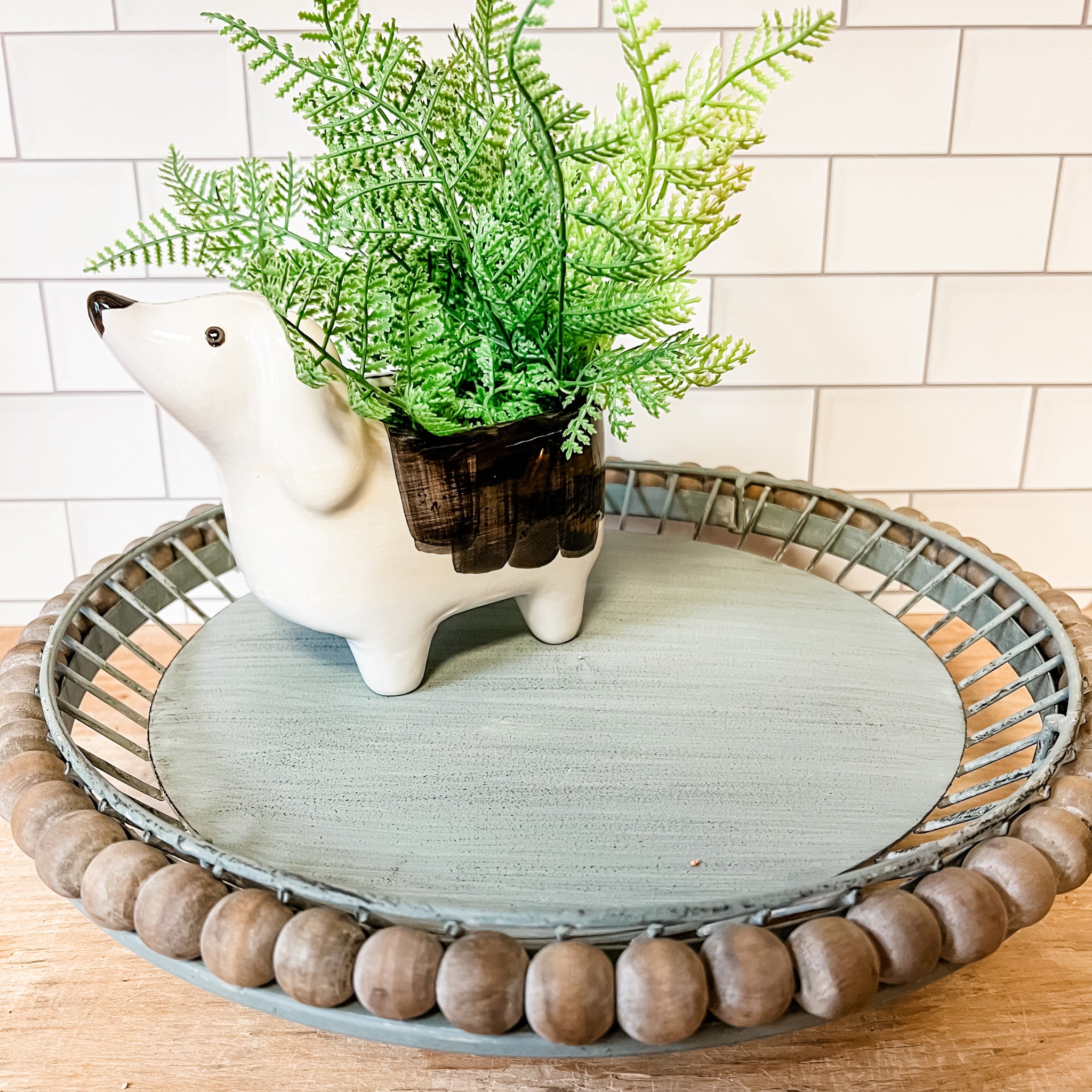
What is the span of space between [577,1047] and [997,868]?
0.18 m

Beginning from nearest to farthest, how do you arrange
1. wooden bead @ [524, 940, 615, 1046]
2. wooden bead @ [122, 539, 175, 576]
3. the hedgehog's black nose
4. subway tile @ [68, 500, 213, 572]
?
1. wooden bead @ [524, 940, 615, 1046]
2. the hedgehog's black nose
3. wooden bead @ [122, 539, 175, 576]
4. subway tile @ [68, 500, 213, 572]

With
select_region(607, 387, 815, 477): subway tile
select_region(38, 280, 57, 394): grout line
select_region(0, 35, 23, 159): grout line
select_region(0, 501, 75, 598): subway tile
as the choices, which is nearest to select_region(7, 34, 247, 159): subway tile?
select_region(0, 35, 23, 159): grout line

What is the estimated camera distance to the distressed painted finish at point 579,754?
0.43 meters

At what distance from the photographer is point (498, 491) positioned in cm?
51

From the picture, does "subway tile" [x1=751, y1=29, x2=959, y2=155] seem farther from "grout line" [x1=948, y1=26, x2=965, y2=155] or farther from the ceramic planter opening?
the ceramic planter opening

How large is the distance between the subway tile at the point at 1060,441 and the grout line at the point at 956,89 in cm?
24

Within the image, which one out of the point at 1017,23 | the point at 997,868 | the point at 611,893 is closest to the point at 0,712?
the point at 611,893

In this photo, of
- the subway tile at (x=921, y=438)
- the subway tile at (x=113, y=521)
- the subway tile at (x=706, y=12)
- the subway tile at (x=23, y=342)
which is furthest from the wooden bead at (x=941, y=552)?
the subway tile at (x=23, y=342)

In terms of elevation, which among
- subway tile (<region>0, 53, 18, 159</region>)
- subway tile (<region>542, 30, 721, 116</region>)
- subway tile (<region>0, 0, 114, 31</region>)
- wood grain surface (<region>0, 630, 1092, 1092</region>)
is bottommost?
wood grain surface (<region>0, 630, 1092, 1092</region>)

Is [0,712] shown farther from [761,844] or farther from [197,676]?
[761,844]

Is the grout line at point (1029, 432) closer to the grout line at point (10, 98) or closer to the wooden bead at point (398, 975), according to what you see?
the wooden bead at point (398, 975)

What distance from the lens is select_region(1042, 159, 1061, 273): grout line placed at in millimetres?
787

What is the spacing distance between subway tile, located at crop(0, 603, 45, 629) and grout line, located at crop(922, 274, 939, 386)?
842mm

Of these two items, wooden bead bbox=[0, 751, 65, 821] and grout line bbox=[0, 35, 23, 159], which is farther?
grout line bbox=[0, 35, 23, 159]
